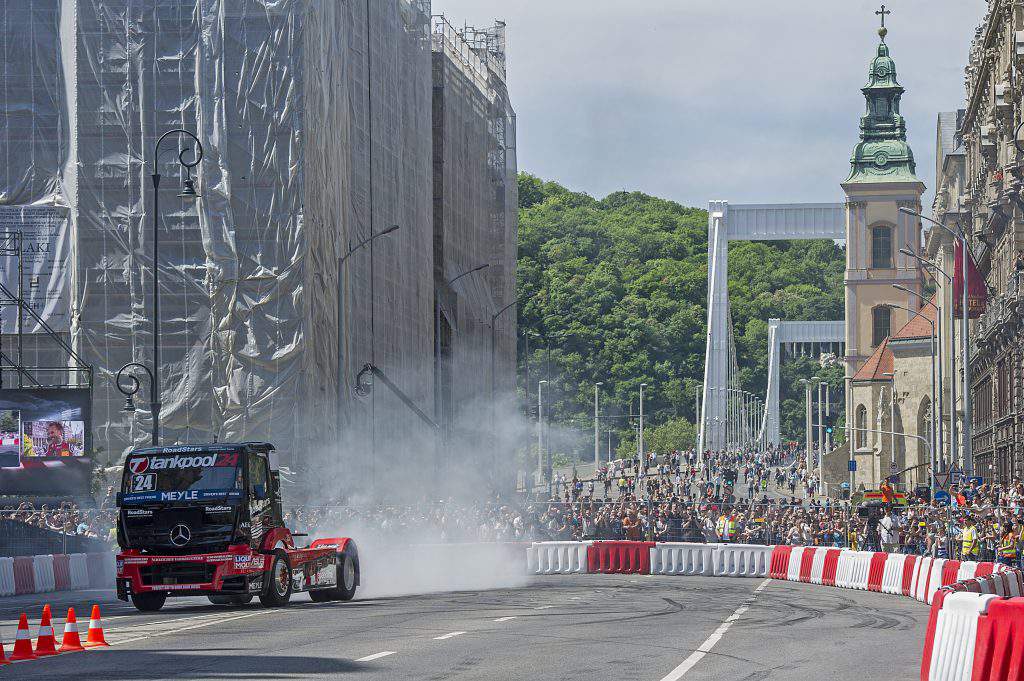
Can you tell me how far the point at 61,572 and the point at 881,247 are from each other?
11037 centimetres

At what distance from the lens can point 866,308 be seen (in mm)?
133875

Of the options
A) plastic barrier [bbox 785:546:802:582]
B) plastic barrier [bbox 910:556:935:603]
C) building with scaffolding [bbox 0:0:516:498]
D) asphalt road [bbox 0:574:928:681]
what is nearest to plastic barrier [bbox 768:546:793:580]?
plastic barrier [bbox 785:546:802:582]

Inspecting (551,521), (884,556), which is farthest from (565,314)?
(884,556)

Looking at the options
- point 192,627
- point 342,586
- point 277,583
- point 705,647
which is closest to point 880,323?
point 342,586

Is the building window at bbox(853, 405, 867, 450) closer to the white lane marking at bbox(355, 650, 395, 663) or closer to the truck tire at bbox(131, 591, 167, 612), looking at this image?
the truck tire at bbox(131, 591, 167, 612)

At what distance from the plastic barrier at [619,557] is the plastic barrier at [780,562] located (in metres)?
3.43

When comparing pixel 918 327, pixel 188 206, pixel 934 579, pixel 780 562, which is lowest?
pixel 780 562

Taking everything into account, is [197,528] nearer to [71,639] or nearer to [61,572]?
[71,639]

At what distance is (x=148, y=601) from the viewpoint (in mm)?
24219

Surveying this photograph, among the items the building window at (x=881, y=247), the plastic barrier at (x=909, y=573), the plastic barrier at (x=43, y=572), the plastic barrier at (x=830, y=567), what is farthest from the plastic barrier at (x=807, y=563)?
the building window at (x=881, y=247)

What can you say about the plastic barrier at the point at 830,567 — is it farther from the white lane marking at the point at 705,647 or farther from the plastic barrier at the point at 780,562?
the white lane marking at the point at 705,647

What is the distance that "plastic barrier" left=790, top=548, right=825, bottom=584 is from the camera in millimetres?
38031

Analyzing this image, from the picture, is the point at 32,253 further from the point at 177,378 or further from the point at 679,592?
the point at 679,592

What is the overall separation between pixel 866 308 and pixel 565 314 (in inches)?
1131
